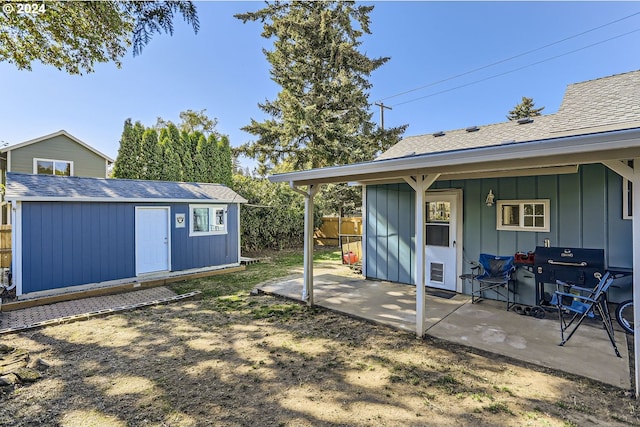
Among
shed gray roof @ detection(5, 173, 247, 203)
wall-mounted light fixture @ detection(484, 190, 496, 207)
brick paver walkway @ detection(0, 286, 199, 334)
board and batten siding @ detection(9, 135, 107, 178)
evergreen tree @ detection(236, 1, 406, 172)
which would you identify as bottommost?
brick paver walkway @ detection(0, 286, 199, 334)

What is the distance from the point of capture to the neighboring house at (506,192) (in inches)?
115

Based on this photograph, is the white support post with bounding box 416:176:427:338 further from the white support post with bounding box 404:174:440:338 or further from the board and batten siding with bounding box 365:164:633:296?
the board and batten siding with bounding box 365:164:633:296

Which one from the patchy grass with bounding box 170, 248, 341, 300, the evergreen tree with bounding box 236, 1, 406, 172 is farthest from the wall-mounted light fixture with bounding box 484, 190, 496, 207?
the evergreen tree with bounding box 236, 1, 406, 172

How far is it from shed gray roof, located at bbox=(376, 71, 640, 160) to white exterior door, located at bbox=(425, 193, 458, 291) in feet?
3.71

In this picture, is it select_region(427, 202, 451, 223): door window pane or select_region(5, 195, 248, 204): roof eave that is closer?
select_region(5, 195, 248, 204): roof eave

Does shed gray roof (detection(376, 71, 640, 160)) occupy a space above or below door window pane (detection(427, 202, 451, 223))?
above

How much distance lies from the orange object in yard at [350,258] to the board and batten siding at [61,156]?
12832mm

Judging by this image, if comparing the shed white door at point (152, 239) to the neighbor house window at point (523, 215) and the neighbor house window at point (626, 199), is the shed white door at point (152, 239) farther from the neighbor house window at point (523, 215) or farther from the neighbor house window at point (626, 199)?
the neighbor house window at point (626, 199)

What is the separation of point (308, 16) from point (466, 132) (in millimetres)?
9368

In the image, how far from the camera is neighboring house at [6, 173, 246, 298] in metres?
5.35

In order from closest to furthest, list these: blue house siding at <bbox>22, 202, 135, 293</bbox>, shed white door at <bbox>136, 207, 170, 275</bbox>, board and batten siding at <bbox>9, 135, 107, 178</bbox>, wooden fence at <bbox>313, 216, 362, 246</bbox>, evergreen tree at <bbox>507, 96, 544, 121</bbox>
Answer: blue house siding at <bbox>22, 202, 135, 293</bbox> → shed white door at <bbox>136, 207, 170, 275</bbox> → board and batten siding at <bbox>9, 135, 107, 178</bbox> → wooden fence at <bbox>313, 216, 362, 246</bbox> → evergreen tree at <bbox>507, 96, 544, 121</bbox>

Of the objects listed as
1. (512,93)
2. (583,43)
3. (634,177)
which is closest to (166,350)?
(634,177)

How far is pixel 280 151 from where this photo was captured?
1323 centimetres

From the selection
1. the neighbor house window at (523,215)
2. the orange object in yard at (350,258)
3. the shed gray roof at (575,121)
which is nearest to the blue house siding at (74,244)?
the orange object in yard at (350,258)
